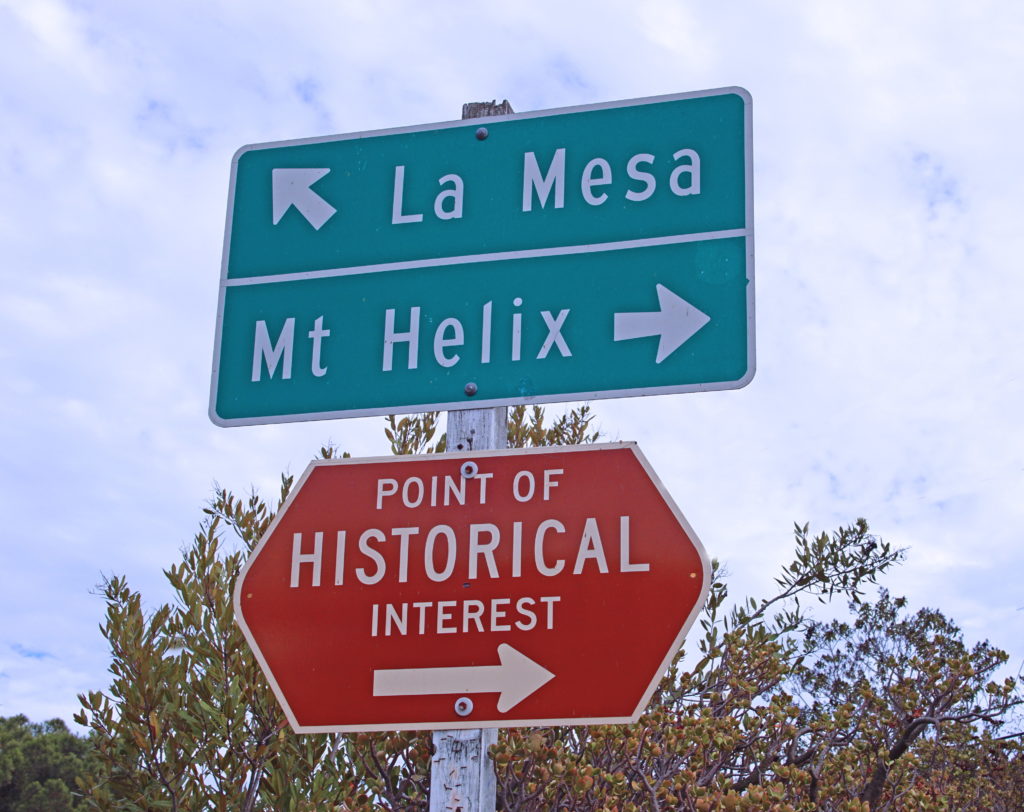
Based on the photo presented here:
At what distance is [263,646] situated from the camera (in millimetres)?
2566

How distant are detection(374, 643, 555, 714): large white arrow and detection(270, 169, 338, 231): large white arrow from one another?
121 cm

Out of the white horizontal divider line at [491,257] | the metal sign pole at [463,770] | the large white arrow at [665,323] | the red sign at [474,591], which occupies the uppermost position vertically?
the white horizontal divider line at [491,257]

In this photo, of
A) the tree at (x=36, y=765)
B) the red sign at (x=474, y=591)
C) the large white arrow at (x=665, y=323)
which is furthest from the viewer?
the tree at (x=36, y=765)

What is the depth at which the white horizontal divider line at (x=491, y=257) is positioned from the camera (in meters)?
2.74

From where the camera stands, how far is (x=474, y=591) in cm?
249

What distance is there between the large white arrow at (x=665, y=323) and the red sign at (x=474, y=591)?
10.2 inches

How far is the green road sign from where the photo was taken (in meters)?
2.68

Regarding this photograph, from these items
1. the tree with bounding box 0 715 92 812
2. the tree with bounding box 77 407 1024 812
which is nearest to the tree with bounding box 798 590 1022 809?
the tree with bounding box 77 407 1024 812

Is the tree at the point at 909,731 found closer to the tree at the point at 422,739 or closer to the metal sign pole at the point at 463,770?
the tree at the point at 422,739

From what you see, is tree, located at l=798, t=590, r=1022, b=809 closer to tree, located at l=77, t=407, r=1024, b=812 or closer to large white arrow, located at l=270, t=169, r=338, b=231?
tree, located at l=77, t=407, r=1024, b=812

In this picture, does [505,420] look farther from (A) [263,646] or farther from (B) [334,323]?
(A) [263,646]

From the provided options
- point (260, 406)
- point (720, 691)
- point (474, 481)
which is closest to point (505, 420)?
point (474, 481)

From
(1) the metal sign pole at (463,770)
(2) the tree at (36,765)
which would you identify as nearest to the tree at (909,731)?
(1) the metal sign pole at (463,770)

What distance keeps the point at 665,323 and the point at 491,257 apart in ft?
1.53
